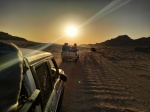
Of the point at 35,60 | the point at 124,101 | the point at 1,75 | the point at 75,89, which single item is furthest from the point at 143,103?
the point at 1,75

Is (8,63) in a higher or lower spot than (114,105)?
higher

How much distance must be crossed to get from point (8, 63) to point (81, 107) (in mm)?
6290

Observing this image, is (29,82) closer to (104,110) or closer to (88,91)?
(104,110)

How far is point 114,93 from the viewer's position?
438 inches

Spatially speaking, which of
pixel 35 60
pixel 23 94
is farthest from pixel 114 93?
pixel 23 94

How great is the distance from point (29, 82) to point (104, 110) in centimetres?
557

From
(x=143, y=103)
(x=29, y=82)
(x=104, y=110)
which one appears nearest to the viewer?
(x=29, y=82)

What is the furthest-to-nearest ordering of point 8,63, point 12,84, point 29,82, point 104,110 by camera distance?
point 104,110 < point 29,82 < point 8,63 < point 12,84

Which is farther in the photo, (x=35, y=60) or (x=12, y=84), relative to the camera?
(x=35, y=60)

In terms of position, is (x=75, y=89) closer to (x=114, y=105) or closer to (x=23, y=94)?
(x=114, y=105)

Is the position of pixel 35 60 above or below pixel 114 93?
above

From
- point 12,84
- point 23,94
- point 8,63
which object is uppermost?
point 8,63

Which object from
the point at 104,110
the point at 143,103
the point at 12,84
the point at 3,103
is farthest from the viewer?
the point at 143,103

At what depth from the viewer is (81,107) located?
8.60m
